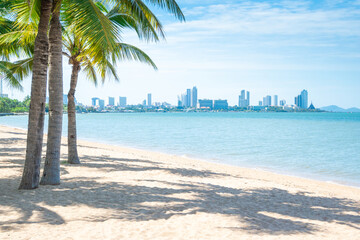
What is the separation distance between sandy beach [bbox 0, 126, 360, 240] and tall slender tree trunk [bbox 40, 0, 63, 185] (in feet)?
1.32

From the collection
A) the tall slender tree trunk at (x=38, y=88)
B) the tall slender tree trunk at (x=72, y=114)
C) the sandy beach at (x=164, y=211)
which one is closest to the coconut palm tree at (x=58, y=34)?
the tall slender tree trunk at (x=38, y=88)

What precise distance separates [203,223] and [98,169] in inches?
227

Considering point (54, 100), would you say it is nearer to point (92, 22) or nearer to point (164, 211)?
point (92, 22)

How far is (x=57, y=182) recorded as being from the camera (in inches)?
286

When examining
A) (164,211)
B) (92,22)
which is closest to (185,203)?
(164,211)

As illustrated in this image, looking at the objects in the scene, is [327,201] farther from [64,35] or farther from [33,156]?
[64,35]

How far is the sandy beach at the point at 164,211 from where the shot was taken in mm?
4605

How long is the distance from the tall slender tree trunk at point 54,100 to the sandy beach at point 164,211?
1.32 feet

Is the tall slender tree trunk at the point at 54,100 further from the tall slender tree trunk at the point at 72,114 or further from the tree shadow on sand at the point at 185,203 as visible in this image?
the tall slender tree trunk at the point at 72,114

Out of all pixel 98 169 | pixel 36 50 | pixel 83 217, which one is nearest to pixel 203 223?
pixel 83 217

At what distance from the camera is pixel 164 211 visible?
5.62 metres

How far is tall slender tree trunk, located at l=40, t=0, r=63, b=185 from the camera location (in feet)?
22.6

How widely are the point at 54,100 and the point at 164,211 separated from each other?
3.39 metres

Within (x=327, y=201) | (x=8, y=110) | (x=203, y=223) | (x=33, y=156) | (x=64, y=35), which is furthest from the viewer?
(x=8, y=110)
